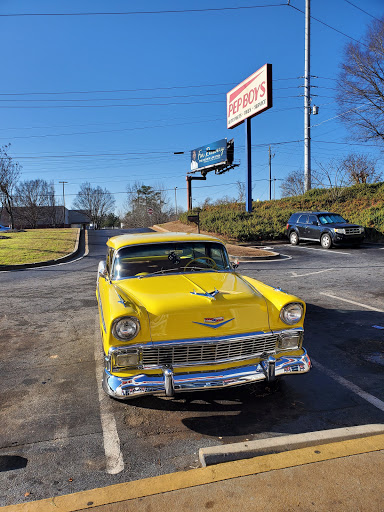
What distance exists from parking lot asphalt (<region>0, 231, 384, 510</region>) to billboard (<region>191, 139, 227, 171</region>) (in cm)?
2823

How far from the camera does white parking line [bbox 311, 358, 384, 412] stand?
11.3ft

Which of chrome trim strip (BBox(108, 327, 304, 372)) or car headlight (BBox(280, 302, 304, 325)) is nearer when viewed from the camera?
chrome trim strip (BBox(108, 327, 304, 372))

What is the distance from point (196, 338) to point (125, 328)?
63 cm

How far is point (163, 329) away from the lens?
3.20m

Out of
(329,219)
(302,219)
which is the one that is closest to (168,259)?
(329,219)

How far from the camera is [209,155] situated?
114 feet

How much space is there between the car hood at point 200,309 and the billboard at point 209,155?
1189 inches

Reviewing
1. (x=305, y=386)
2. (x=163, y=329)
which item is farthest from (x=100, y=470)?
(x=305, y=386)

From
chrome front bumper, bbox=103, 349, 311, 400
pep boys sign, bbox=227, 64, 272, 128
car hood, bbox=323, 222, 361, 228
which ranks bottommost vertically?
chrome front bumper, bbox=103, 349, 311, 400

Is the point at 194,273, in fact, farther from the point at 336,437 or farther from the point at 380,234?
the point at 380,234

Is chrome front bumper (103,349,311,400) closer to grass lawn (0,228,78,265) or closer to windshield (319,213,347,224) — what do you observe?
grass lawn (0,228,78,265)

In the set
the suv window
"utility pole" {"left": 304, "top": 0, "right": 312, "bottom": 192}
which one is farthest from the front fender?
"utility pole" {"left": 304, "top": 0, "right": 312, "bottom": 192}

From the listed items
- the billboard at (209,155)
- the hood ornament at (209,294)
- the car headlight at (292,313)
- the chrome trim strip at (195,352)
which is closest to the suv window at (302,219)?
the billboard at (209,155)

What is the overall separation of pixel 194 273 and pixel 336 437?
90.4 inches
